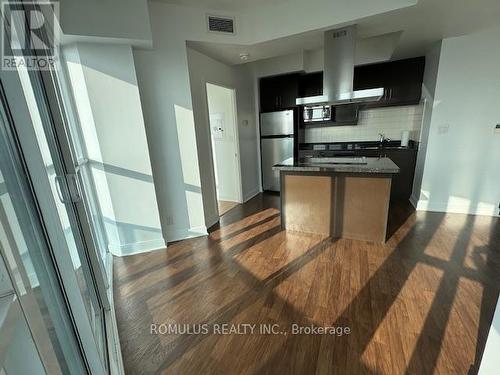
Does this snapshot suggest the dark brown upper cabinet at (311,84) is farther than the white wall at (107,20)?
Yes

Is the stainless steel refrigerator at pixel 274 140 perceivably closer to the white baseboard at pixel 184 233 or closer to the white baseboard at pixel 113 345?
the white baseboard at pixel 184 233

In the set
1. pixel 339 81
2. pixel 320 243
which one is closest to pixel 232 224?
pixel 320 243

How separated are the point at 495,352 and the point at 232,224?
289 centimetres

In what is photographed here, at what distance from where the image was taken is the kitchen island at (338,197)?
8.57 feet

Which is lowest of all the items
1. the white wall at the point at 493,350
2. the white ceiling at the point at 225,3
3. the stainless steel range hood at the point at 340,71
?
the white wall at the point at 493,350

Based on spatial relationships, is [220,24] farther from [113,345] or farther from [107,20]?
[113,345]

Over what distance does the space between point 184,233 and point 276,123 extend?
9.21 feet

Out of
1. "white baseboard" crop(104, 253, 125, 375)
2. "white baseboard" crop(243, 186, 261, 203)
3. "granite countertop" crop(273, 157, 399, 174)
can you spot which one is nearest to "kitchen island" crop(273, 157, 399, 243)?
"granite countertop" crop(273, 157, 399, 174)

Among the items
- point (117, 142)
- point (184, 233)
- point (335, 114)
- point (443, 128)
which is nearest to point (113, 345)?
point (184, 233)

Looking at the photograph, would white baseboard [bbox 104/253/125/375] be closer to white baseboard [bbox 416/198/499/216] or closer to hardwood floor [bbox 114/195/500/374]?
hardwood floor [bbox 114/195/500/374]

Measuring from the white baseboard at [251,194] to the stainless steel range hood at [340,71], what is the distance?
7.40 feet

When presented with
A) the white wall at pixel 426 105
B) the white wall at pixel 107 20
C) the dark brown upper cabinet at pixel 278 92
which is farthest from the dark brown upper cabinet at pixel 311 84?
the white wall at pixel 107 20

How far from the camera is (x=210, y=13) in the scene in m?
2.73

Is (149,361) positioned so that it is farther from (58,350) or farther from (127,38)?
(127,38)
